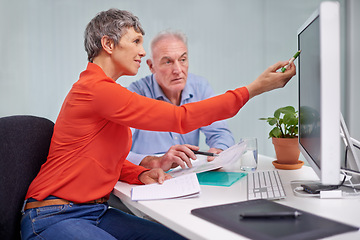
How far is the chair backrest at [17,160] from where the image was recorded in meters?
1.11

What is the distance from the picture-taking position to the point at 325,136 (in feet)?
2.65

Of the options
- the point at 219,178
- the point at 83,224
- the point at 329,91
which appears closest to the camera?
the point at 329,91

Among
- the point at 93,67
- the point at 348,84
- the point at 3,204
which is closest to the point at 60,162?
the point at 3,204

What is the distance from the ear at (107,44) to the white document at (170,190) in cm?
52

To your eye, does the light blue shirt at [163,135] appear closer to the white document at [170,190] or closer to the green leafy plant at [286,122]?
the green leafy plant at [286,122]

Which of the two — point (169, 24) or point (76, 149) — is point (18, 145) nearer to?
point (76, 149)

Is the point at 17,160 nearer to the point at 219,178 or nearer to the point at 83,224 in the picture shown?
the point at 83,224

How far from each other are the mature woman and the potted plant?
12.3 inches

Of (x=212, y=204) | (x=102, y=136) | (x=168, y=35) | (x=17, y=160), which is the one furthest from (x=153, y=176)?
(x=168, y=35)

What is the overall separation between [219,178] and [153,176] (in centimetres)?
25

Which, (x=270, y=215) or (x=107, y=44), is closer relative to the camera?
(x=270, y=215)

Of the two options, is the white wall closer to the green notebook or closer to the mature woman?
the mature woman

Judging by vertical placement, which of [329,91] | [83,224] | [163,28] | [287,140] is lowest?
[83,224]

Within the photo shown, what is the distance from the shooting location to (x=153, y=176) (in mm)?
1312
